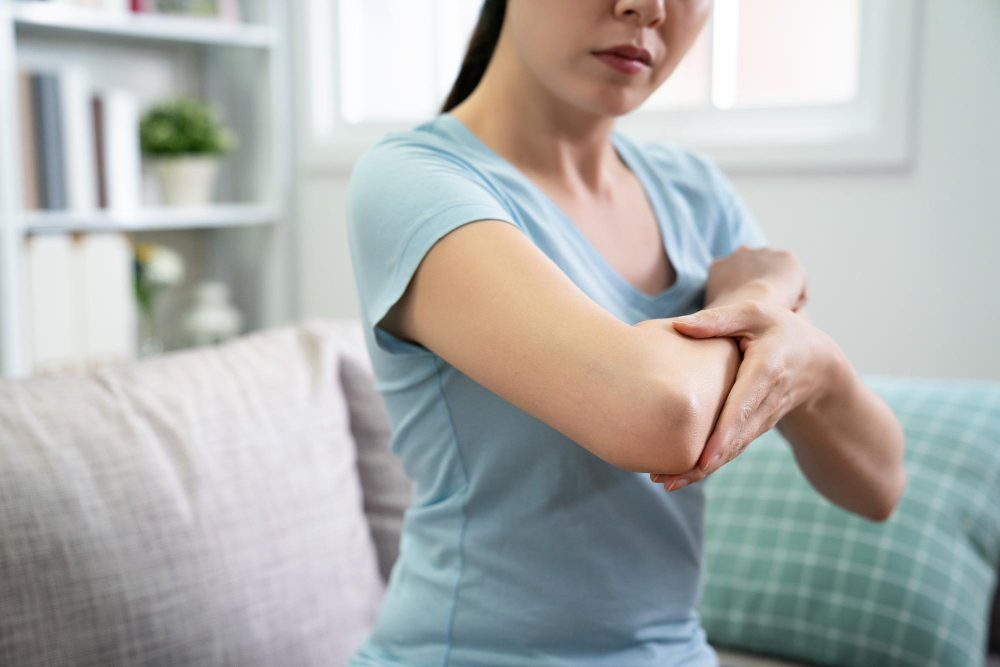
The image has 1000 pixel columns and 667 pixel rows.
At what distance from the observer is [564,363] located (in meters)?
0.66

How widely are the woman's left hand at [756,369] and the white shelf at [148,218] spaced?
83.4 inches

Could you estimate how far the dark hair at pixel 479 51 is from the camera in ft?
3.30

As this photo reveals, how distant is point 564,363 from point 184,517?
66 centimetres

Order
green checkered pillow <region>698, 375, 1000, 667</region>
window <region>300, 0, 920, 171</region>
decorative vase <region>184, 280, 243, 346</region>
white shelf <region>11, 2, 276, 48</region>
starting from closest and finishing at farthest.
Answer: green checkered pillow <region>698, 375, 1000, 667</region> < window <region>300, 0, 920, 171</region> < white shelf <region>11, 2, 276, 48</region> < decorative vase <region>184, 280, 243, 346</region>

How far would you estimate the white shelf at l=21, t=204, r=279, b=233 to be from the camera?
2387 millimetres

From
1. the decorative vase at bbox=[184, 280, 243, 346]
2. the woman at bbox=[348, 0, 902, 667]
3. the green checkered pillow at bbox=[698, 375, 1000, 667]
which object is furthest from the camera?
the decorative vase at bbox=[184, 280, 243, 346]

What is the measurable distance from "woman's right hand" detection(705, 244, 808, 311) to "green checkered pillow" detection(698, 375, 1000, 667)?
444 millimetres

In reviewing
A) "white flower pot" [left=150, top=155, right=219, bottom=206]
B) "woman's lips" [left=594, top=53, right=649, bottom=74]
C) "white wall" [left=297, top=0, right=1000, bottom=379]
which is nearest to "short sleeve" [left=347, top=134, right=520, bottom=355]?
"woman's lips" [left=594, top=53, right=649, bottom=74]

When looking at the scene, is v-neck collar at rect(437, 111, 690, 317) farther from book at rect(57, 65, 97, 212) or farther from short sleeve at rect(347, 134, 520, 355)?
book at rect(57, 65, 97, 212)

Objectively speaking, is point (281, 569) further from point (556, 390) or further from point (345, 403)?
point (556, 390)

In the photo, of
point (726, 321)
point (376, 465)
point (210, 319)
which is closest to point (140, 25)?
point (210, 319)

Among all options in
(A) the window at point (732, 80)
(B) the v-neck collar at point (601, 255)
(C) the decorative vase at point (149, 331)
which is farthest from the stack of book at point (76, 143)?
(B) the v-neck collar at point (601, 255)

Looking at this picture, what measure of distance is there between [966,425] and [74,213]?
2.17 m

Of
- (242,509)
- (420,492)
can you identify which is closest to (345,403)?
(242,509)
